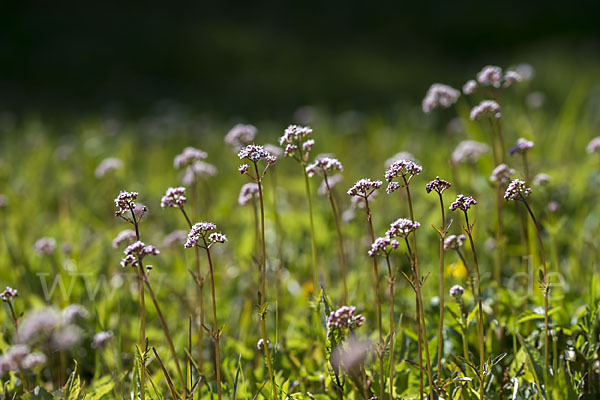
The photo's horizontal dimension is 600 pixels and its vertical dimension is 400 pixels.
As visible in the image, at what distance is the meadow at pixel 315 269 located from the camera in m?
1.47

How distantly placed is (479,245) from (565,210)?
567 millimetres

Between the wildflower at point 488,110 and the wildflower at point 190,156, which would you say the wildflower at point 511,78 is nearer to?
the wildflower at point 488,110

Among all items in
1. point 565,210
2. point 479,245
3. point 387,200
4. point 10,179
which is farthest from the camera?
point 10,179

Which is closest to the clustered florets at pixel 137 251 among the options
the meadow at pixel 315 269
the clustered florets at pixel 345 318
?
the meadow at pixel 315 269

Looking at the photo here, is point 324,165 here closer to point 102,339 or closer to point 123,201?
point 123,201

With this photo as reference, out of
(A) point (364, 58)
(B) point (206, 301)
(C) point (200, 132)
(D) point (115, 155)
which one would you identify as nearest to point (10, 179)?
(D) point (115, 155)

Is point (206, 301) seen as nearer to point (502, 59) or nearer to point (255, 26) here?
point (502, 59)

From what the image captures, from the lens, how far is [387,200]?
3.34m

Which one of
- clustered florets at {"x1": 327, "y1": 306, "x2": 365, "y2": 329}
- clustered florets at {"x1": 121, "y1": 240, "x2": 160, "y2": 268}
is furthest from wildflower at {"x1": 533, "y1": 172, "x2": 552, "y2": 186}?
clustered florets at {"x1": 121, "y1": 240, "x2": 160, "y2": 268}

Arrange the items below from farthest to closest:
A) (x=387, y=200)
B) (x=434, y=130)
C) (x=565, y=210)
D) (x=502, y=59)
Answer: (x=502, y=59), (x=434, y=130), (x=387, y=200), (x=565, y=210)

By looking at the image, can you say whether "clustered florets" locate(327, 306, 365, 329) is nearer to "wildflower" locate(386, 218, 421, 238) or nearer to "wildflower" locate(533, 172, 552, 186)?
"wildflower" locate(386, 218, 421, 238)

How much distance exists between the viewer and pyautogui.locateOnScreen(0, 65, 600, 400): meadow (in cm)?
147

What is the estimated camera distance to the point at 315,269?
1.67 metres

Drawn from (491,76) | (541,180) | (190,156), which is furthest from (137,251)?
(541,180)
